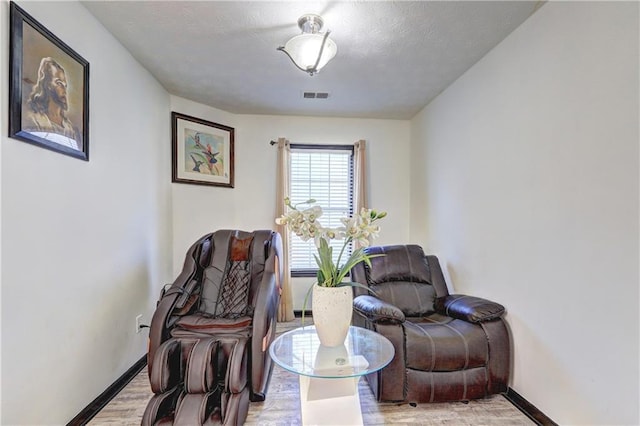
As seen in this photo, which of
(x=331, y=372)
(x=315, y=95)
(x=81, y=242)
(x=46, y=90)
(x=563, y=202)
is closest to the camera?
(x=331, y=372)

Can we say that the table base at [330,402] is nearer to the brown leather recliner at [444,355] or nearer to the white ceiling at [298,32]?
the brown leather recliner at [444,355]

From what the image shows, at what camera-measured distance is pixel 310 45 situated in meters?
1.84

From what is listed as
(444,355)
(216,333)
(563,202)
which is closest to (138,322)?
(216,333)

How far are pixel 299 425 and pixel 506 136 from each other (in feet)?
7.87

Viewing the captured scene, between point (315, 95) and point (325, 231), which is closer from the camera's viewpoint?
point (325, 231)

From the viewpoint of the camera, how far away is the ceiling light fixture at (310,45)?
5.95ft

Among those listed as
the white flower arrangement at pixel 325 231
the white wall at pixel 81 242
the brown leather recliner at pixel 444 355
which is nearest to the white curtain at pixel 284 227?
the white wall at pixel 81 242

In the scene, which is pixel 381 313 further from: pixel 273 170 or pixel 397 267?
pixel 273 170

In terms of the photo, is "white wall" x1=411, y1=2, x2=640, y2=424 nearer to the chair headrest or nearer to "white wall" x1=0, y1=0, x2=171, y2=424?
the chair headrest

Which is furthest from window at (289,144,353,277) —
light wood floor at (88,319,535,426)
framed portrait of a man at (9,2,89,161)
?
framed portrait of a man at (9,2,89,161)

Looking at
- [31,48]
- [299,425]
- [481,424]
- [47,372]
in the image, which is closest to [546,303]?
[481,424]

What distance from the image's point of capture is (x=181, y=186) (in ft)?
10.6

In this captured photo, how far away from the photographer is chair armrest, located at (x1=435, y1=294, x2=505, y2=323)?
2018 millimetres

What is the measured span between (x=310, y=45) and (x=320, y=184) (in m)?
2.15
